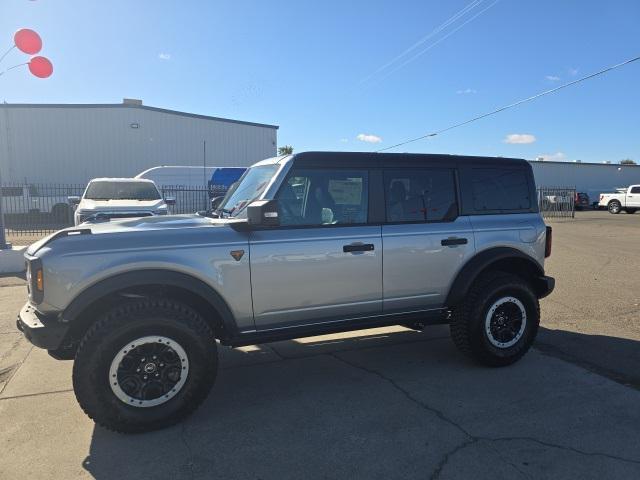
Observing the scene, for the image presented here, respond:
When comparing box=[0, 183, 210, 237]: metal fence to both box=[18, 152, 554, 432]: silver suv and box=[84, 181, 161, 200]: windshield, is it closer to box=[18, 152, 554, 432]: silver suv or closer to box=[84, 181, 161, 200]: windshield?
box=[84, 181, 161, 200]: windshield

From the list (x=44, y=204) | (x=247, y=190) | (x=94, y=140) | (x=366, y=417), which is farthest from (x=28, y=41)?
(x=94, y=140)

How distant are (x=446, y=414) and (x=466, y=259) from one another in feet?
4.89

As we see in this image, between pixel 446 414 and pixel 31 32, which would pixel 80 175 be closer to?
pixel 31 32

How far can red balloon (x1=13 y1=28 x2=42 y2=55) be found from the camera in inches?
354

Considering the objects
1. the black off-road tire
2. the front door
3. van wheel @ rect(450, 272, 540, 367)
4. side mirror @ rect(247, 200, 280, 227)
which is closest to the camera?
side mirror @ rect(247, 200, 280, 227)

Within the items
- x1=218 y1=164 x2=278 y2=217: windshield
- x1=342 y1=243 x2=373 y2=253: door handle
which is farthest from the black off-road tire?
x1=218 y1=164 x2=278 y2=217: windshield

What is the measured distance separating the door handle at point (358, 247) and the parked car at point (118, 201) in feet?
23.1

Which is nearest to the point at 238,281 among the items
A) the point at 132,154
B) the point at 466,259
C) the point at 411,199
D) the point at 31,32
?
the point at 411,199

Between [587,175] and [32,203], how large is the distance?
50.6 meters

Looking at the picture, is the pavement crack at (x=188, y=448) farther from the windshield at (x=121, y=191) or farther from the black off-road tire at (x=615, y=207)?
the black off-road tire at (x=615, y=207)

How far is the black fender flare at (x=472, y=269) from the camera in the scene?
4449 mm

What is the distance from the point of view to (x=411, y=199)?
14.5 feet

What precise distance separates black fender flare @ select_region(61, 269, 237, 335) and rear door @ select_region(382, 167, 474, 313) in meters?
1.42

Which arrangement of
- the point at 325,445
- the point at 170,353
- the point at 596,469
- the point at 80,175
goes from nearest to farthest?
the point at 596,469 < the point at 325,445 < the point at 170,353 < the point at 80,175
